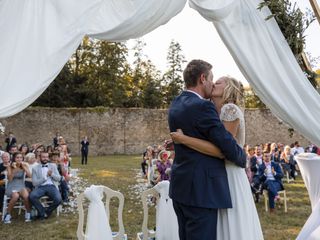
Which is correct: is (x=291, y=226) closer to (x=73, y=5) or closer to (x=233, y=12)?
(x=233, y=12)

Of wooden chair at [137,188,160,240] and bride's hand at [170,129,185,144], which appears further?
wooden chair at [137,188,160,240]

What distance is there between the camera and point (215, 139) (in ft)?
9.11

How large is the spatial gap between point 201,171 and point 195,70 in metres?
0.76

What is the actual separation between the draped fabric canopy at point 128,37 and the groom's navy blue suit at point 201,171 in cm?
109

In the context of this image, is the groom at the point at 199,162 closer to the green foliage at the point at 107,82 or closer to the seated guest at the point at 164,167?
the seated guest at the point at 164,167

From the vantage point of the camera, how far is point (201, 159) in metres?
2.86

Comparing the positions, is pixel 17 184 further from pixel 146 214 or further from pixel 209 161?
pixel 209 161

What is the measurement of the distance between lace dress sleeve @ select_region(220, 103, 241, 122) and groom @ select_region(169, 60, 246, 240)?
0.18m

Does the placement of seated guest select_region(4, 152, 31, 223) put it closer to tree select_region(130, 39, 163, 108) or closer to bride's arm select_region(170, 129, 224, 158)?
bride's arm select_region(170, 129, 224, 158)

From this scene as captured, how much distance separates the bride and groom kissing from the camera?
2.81 metres

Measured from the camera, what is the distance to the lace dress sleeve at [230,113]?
2954 millimetres

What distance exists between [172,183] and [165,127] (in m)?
23.0

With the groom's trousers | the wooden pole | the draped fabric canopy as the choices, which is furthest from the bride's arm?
the wooden pole

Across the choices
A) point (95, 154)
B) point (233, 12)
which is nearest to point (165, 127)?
point (95, 154)
